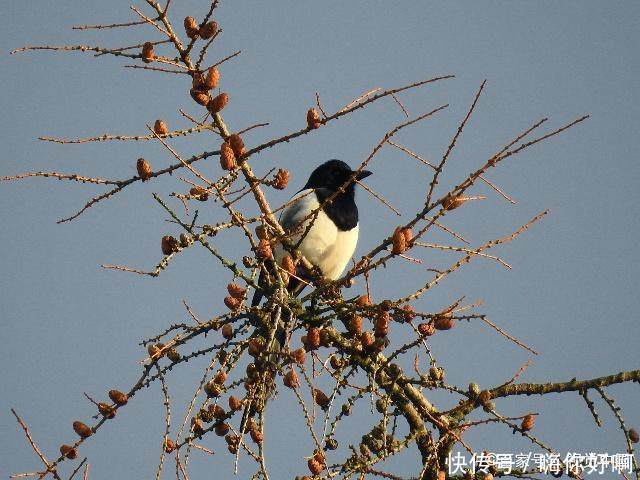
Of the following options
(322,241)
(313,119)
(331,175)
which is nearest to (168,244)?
(313,119)

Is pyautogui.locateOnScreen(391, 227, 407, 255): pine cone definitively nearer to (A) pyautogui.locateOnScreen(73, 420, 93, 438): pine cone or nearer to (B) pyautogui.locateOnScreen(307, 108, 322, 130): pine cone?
(B) pyautogui.locateOnScreen(307, 108, 322, 130): pine cone

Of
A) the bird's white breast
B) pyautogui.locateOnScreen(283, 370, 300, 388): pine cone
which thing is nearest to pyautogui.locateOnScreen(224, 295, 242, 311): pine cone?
pyautogui.locateOnScreen(283, 370, 300, 388): pine cone

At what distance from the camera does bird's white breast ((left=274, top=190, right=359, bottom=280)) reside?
250 inches

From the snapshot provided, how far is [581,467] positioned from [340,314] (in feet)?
4.05

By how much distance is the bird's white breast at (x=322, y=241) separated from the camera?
20.8 feet

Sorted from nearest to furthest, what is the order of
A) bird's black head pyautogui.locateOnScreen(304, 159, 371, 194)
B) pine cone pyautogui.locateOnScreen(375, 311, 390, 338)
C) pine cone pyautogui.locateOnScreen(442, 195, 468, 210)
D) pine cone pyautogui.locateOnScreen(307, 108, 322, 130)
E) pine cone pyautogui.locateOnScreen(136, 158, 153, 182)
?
pine cone pyautogui.locateOnScreen(442, 195, 468, 210)
pine cone pyautogui.locateOnScreen(307, 108, 322, 130)
pine cone pyautogui.locateOnScreen(136, 158, 153, 182)
pine cone pyautogui.locateOnScreen(375, 311, 390, 338)
bird's black head pyautogui.locateOnScreen(304, 159, 371, 194)

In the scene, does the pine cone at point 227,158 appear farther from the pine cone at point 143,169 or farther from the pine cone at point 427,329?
the pine cone at point 427,329

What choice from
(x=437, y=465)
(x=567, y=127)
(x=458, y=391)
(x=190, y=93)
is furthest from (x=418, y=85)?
(x=437, y=465)

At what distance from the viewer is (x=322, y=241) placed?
20.9 ft

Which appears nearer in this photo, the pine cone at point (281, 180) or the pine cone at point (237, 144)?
the pine cone at point (237, 144)

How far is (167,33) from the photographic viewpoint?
3.22m

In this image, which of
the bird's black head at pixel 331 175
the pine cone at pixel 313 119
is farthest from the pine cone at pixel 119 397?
the bird's black head at pixel 331 175

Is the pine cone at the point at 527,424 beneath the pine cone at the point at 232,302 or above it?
beneath

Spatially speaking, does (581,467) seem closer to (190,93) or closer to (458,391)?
(458,391)
